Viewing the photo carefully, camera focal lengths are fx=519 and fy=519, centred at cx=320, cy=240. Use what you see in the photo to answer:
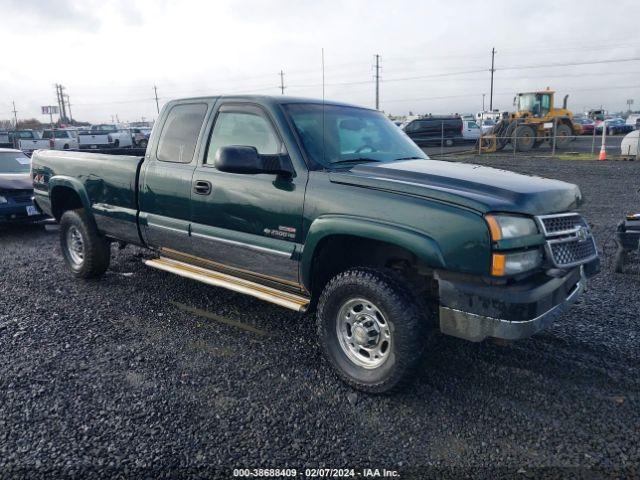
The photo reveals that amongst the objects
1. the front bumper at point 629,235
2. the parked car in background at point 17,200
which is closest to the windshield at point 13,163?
the parked car in background at point 17,200

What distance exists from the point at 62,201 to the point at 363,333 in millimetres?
4458

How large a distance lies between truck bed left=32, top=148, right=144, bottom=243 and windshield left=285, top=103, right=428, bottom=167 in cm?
187

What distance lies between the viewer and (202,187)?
4281 mm

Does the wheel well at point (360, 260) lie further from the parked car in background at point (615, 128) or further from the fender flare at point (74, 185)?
the parked car in background at point (615, 128)

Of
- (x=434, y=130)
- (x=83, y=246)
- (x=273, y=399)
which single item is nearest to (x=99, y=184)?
(x=83, y=246)

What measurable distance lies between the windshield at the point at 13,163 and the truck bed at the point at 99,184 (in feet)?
12.3

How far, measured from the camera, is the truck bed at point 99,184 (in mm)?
5047

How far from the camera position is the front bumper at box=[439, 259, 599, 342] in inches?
114

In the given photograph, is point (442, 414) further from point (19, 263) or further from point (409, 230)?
point (19, 263)

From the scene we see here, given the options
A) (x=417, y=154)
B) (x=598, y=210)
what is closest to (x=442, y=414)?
(x=417, y=154)

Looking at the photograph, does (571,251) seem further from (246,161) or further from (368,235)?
(246,161)

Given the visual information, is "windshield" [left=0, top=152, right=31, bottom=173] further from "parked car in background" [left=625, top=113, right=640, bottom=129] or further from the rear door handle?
"parked car in background" [left=625, top=113, right=640, bottom=129]

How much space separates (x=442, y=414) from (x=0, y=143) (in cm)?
3532

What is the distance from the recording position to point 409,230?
3.10 metres
